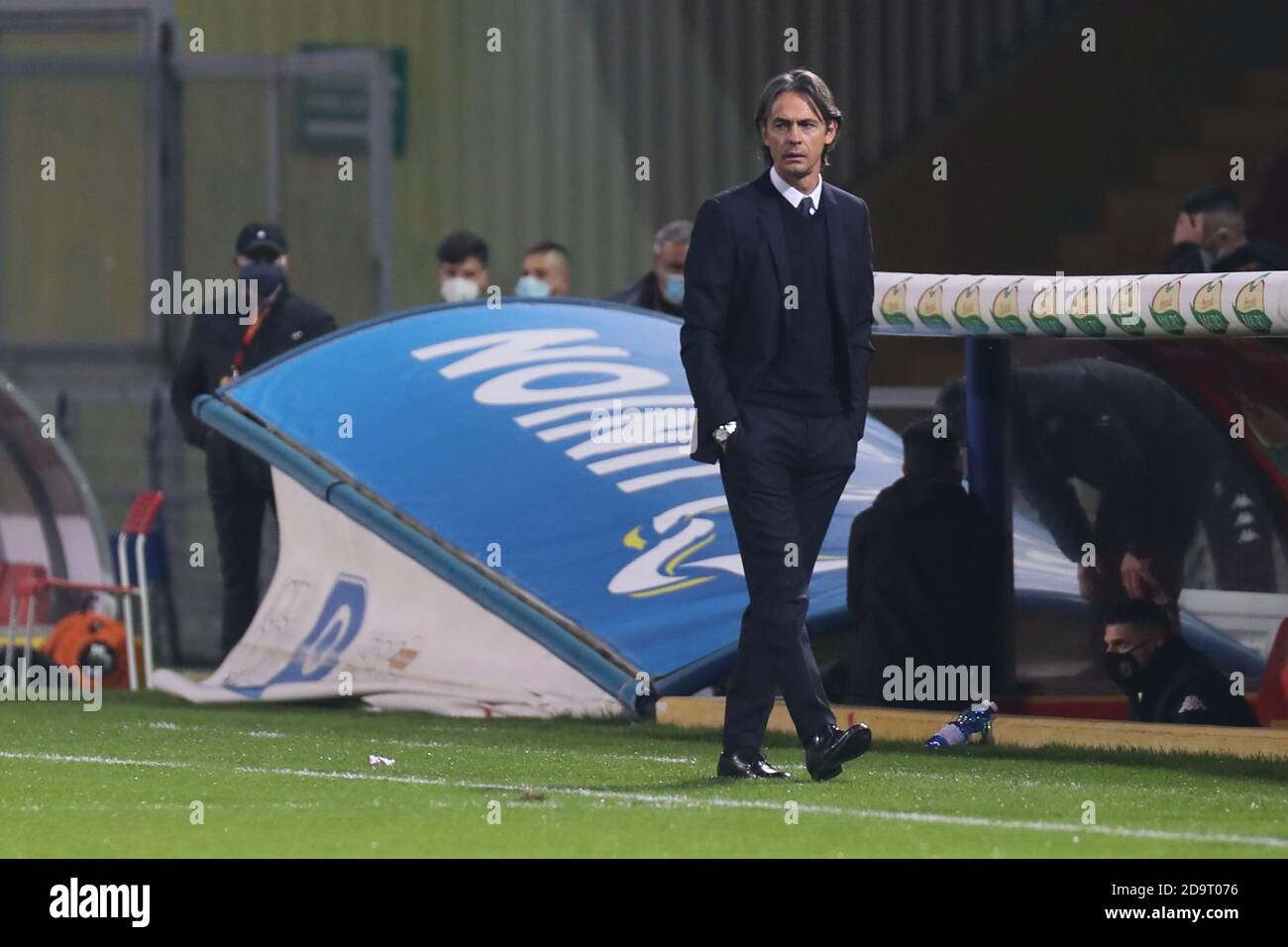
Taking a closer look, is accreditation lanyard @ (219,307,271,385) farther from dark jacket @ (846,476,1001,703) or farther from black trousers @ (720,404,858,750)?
black trousers @ (720,404,858,750)

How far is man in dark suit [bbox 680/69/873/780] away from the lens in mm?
8633

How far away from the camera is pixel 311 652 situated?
12.7 m

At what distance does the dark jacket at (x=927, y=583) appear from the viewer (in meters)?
10.6

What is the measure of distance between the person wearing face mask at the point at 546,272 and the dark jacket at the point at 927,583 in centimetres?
523

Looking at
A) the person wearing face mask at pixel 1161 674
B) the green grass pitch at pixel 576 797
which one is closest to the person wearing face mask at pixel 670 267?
the green grass pitch at pixel 576 797

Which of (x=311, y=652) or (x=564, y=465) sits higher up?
(x=564, y=465)

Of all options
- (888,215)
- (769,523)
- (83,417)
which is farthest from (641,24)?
(769,523)

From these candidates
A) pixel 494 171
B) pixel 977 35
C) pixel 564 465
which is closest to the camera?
pixel 564 465

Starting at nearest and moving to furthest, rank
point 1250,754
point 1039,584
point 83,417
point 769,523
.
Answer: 1. point 769,523
2. point 1250,754
3. point 1039,584
4. point 83,417

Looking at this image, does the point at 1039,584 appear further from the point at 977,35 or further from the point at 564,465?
the point at 977,35

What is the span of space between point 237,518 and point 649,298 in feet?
7.38

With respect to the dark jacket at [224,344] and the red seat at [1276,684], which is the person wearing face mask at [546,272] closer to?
the dark jacket at [224,344]

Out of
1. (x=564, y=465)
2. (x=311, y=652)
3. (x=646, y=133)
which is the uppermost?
(x=646, y=133)

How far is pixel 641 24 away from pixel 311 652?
7604 millimetres
